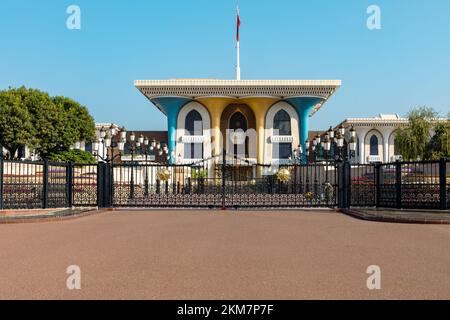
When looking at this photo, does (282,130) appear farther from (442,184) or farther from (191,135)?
→ (442,184)

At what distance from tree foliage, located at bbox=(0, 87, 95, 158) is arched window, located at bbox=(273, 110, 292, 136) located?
71.5ft

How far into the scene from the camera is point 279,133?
165 feet

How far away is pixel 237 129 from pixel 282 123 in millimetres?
5035

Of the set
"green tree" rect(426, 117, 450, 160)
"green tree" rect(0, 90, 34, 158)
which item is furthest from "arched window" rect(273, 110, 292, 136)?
"green tree" rect(0, 90, 34, 158)

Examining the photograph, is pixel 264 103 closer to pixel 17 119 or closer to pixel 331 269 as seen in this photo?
pixel 17 119

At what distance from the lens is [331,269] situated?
6453 millimetres

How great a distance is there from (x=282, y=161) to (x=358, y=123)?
21.6 meters

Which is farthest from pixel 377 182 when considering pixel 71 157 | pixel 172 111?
pixel 71 157

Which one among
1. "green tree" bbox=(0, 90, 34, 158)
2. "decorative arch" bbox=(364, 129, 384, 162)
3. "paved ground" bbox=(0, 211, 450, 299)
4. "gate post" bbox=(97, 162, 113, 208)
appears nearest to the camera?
"paved ground" bbox=(0, 211, 450, 299)

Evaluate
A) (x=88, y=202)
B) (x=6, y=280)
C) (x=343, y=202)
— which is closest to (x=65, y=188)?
(x=88, y=202)

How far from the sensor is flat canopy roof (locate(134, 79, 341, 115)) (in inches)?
1832

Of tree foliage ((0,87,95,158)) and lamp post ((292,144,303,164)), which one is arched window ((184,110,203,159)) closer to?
lamp post ((292,144,303,164))

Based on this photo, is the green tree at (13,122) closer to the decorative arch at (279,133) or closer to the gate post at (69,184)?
the decorative arch at (279,133)
